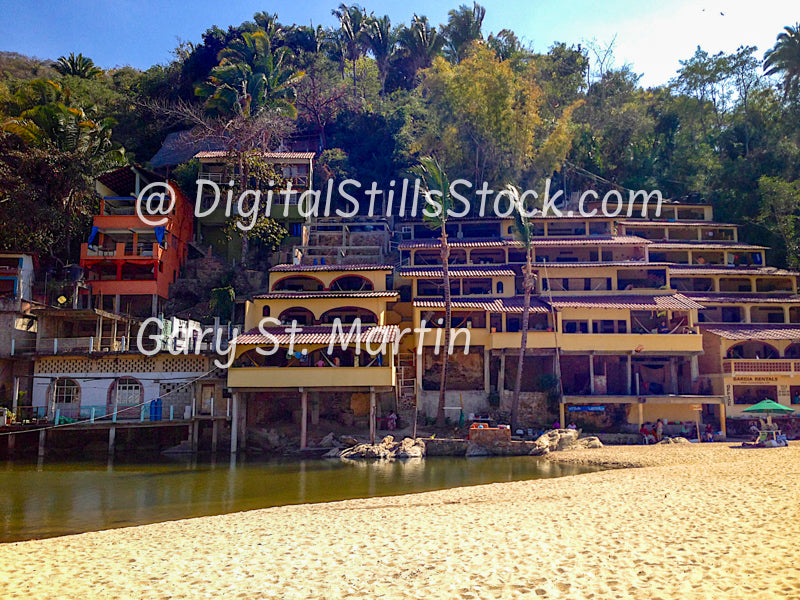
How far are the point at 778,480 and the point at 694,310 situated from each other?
19.7 m

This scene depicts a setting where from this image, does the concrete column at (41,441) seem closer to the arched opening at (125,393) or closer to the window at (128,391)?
the arched opening at (125,393)

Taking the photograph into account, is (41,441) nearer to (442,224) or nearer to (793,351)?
(442,224)

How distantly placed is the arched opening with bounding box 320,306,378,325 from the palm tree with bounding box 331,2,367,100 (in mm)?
36579

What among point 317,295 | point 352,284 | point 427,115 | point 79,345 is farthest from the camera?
point 427,115

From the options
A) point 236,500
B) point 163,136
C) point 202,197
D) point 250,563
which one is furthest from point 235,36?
point 250,563

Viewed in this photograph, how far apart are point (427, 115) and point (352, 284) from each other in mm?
22717

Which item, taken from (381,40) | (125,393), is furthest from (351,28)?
(125,393)

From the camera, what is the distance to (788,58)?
52.5 metres

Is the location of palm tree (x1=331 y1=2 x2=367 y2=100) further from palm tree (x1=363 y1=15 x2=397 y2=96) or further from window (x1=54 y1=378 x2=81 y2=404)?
window (x1=54 y1=378 x2=81 y2=404)

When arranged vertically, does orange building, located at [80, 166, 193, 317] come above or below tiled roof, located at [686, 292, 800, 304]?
above

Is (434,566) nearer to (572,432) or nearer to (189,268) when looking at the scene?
(572,432)

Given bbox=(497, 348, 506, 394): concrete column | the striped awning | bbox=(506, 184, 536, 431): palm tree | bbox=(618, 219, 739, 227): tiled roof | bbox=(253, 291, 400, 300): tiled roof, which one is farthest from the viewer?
bbox=(618, 219, 739, 227): tiled roof

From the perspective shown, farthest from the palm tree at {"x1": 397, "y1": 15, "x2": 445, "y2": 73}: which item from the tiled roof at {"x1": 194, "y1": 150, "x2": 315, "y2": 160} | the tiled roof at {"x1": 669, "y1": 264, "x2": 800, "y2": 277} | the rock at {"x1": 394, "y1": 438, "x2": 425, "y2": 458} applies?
the rock at {"x1": 394, "y1": 438, "x2": 425, "y2": 458}

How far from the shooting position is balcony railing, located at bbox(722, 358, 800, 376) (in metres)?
34.1
